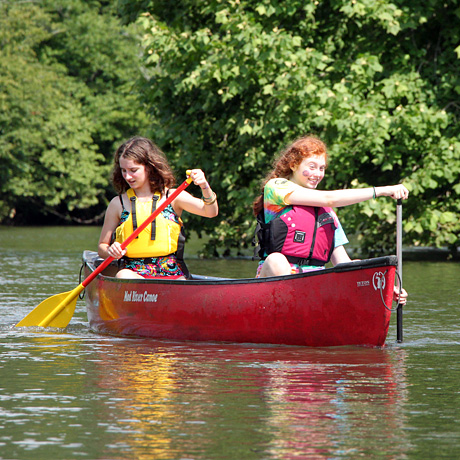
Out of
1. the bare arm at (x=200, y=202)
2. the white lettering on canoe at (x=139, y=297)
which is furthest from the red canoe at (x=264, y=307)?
the bare arm at (x=200, y=202)

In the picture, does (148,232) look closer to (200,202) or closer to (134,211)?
(134,211)

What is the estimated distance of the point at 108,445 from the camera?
175 inches

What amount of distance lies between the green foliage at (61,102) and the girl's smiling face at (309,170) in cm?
3192

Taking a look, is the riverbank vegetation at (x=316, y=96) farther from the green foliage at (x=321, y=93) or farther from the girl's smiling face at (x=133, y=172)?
the girl's smiling face at (x=133, y=172)

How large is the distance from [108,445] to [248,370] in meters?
2.09

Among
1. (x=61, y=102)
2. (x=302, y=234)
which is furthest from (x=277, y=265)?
(x=61, y=102)

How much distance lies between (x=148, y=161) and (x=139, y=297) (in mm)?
1031

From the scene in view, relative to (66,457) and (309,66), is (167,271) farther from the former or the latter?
(309,66)

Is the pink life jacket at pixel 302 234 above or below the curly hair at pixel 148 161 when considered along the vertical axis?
below

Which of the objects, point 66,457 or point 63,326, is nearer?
point 66,457

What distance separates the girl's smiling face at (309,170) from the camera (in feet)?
24.6

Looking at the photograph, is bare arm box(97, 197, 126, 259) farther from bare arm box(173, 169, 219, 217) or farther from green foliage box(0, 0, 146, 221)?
green foliage box(0, 0, 146, 221)

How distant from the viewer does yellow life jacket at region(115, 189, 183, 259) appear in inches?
326

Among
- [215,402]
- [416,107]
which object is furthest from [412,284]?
[215,402]
